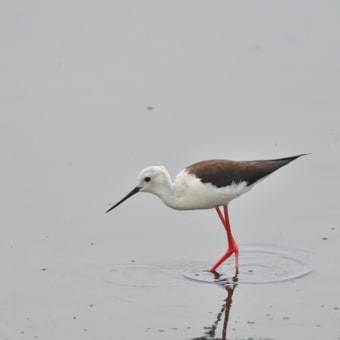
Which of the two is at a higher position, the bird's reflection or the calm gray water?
the calm gray water

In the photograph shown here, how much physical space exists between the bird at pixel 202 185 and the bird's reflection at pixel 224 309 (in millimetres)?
225

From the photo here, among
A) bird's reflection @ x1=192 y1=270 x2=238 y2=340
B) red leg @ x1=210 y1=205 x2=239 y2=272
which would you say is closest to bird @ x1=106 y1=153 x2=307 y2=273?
red leg @ x1=210 y1=205 x2=239 y2=272

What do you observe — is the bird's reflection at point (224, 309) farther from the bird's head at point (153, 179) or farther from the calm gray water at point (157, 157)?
the bird's head at point (153, 179)

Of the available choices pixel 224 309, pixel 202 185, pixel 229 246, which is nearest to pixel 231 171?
pixel 202 185

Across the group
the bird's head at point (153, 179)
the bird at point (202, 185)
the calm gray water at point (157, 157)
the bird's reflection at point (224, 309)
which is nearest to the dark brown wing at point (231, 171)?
the bird at point (202, 185)

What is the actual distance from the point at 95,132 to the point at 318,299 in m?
4.30

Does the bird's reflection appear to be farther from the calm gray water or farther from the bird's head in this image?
the bird's head

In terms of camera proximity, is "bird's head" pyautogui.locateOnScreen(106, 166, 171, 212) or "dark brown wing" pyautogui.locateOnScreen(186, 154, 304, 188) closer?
"bird's head" pyautogui.locateOnScreen(106, 166, 171, 212)

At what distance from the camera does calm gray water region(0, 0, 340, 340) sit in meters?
8.95

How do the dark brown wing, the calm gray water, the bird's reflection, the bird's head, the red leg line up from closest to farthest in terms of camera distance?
the bird's reflection → the calm gray water → the red leg → the bird's head → the dark brown wing

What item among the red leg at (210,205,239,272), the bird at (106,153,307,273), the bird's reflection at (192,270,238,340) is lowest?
the bird's reflection at (192,270,238,340)

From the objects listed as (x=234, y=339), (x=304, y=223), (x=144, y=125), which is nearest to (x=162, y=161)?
(x=144, y=125)

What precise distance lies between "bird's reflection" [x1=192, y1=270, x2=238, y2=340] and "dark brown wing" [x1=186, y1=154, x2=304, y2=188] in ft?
2.73

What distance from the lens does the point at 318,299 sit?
9.02 meters
